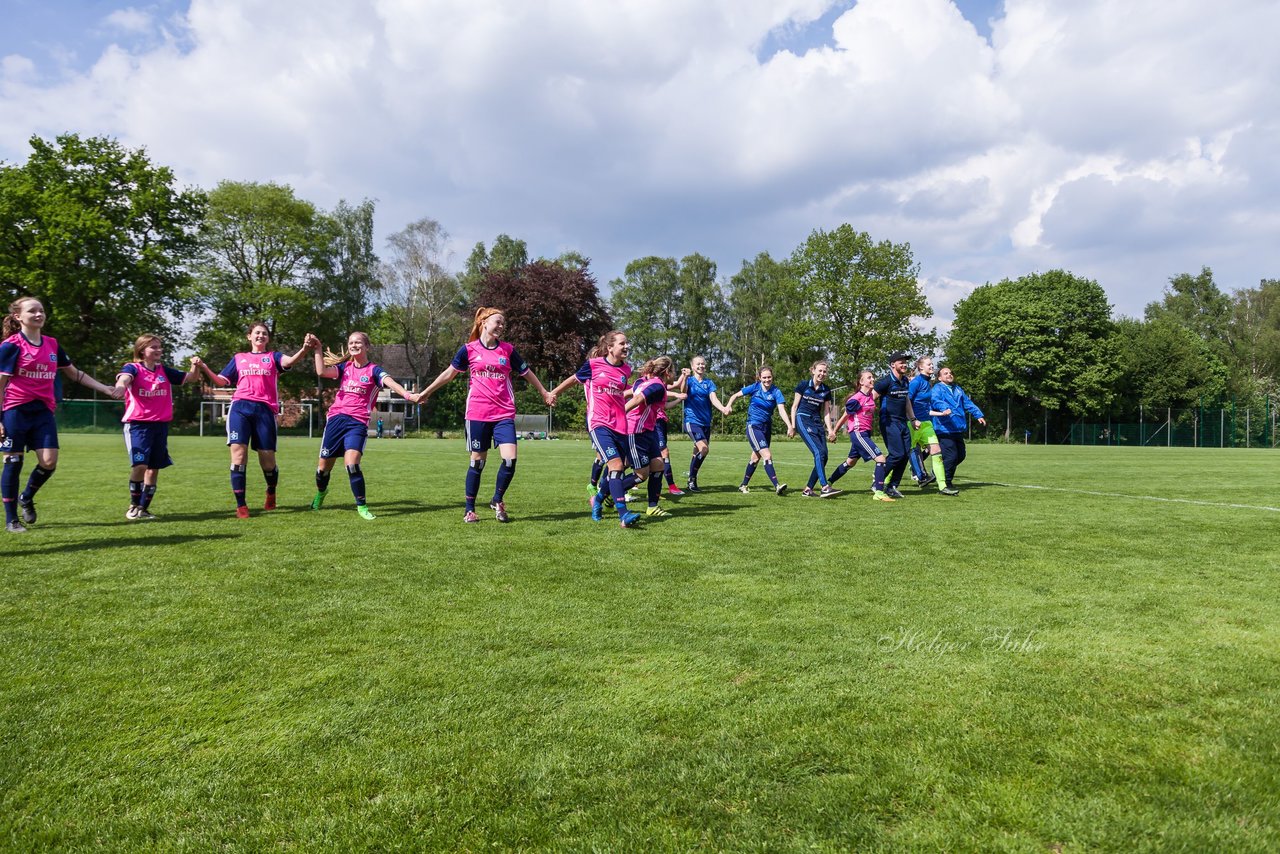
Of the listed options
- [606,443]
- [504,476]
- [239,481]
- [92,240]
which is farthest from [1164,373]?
[92,240]

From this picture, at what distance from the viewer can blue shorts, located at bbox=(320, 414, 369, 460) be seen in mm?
8266

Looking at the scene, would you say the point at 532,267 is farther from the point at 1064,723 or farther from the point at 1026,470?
the point at 1064,723

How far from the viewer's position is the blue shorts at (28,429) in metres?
6.74

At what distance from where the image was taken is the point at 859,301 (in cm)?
5078

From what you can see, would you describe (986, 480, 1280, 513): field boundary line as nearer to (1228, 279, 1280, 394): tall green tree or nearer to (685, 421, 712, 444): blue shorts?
(685, 421, 712, 444): blue shorts

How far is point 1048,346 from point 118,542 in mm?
58496

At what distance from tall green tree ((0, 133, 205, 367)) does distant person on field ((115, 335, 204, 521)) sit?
123 feet

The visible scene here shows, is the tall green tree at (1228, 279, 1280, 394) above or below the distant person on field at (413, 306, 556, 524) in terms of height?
above

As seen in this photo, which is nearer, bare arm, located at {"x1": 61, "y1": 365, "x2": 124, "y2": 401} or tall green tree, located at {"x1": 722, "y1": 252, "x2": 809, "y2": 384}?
bare arm, located at {"x1": 61, "y1": 365, "x2": 124, "y2": 401}

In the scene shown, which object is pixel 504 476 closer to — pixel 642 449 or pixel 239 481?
pixel 642 449

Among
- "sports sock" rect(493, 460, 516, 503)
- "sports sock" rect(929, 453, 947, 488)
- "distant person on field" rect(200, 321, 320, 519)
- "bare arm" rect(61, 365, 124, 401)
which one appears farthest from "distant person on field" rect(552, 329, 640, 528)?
"sports sock" rect(929, 453, 947, 488)

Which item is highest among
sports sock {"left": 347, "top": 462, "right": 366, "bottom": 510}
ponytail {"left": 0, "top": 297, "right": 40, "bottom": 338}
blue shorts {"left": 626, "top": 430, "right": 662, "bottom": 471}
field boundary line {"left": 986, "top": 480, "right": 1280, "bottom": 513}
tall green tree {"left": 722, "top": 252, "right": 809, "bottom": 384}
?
tall green tree {"left": 722, "top": 252, "right": 809, "bottom": 384}

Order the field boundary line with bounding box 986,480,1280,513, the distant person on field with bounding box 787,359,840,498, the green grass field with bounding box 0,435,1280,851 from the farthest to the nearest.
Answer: the distant person on field with bounding box 787,359,840,498 < the field boundary line with bounding box 986,480,1280,513 < the green grass field with bounding box 0,435,1280,851

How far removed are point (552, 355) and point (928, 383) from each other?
38966 mm
